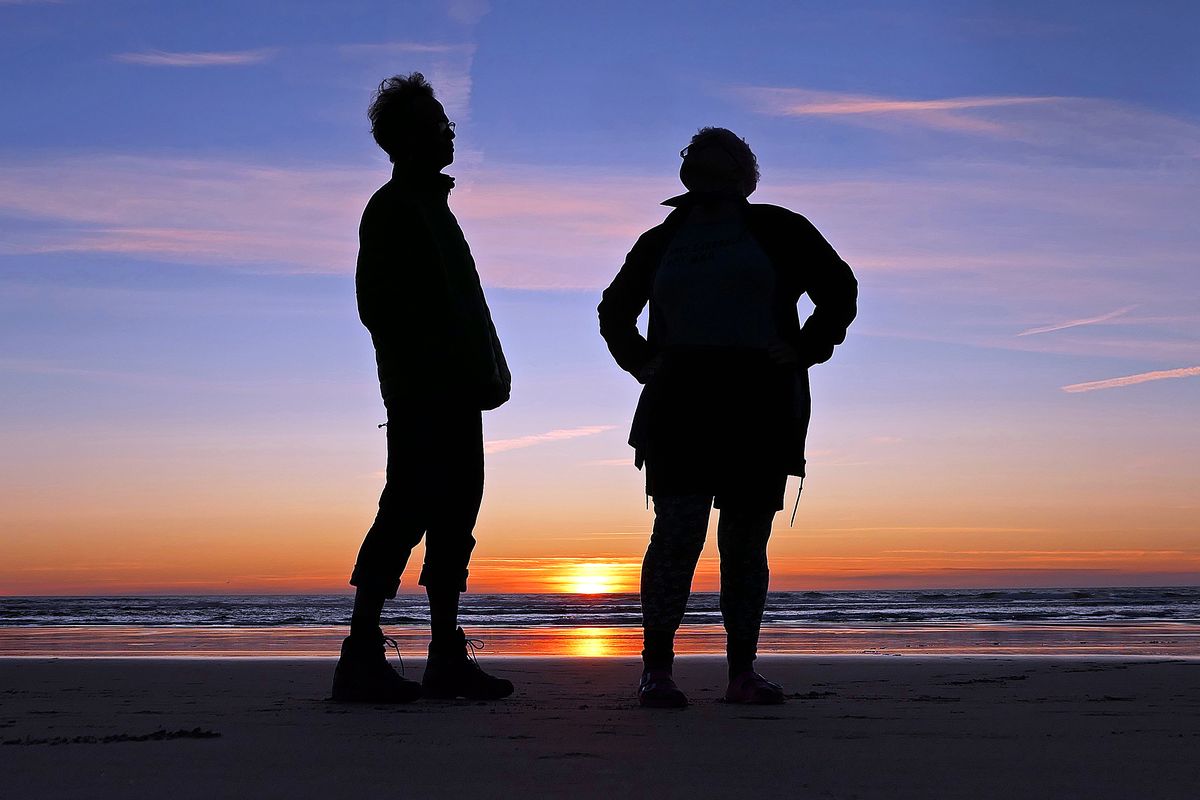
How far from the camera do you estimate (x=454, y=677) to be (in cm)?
354

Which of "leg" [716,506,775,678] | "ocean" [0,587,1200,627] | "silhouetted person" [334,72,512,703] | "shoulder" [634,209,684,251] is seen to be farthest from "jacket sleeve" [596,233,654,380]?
"ocean" [0,587,1200,627]

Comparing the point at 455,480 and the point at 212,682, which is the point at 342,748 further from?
the point at 212,682

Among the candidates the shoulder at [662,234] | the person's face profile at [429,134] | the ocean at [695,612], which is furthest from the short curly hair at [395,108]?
the ocean at [695,612]

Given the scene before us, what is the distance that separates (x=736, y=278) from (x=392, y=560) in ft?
4.43

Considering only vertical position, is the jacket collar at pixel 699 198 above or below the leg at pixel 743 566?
above

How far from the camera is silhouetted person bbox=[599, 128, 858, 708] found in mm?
3494

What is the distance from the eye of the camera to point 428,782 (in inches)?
77.0

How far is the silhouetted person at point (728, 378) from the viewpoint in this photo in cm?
349

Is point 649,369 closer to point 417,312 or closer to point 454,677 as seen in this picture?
point 417,312

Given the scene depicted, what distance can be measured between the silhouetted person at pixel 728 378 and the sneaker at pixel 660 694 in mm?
83

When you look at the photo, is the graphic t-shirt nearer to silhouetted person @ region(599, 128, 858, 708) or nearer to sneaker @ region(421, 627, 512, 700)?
silhouetted person @ region(599, 128, 858, 708)

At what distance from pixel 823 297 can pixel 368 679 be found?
180cm

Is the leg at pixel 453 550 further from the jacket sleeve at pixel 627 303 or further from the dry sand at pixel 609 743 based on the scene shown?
the jacket sleeve at pixel 627 303

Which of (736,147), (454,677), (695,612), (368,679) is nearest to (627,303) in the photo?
(736,147)
